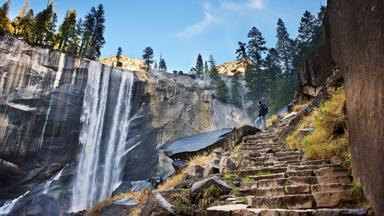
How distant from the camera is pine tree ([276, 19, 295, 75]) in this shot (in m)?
49.8

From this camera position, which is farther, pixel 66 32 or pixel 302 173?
pixel 66 32

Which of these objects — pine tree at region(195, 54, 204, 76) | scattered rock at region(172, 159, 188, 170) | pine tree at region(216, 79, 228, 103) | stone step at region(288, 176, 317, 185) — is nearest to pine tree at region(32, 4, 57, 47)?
pine tree at region(216, 79, 228, 103)

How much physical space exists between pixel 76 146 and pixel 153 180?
A: 1653cm

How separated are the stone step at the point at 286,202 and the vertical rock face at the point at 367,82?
93 cm

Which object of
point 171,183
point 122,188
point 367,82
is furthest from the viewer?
point 122,188

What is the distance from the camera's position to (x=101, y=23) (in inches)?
1895

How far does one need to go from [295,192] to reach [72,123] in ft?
92.1

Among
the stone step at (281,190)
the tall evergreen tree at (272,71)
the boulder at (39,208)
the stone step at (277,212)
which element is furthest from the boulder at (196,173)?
the tall evergreen tree at (272,71)

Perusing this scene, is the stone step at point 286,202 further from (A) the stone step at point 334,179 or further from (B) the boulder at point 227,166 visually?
(B) the boulder at point 227,166

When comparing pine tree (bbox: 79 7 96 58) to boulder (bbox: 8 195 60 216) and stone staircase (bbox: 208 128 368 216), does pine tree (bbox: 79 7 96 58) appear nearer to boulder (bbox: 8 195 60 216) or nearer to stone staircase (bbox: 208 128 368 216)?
boulder (bbox: 8 195 60 216)

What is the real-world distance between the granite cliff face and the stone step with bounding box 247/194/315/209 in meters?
24.3

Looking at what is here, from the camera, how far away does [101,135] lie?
3131cm

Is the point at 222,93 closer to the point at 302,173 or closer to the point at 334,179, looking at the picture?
the point at 302,173

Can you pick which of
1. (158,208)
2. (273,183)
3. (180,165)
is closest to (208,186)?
(158,208)
